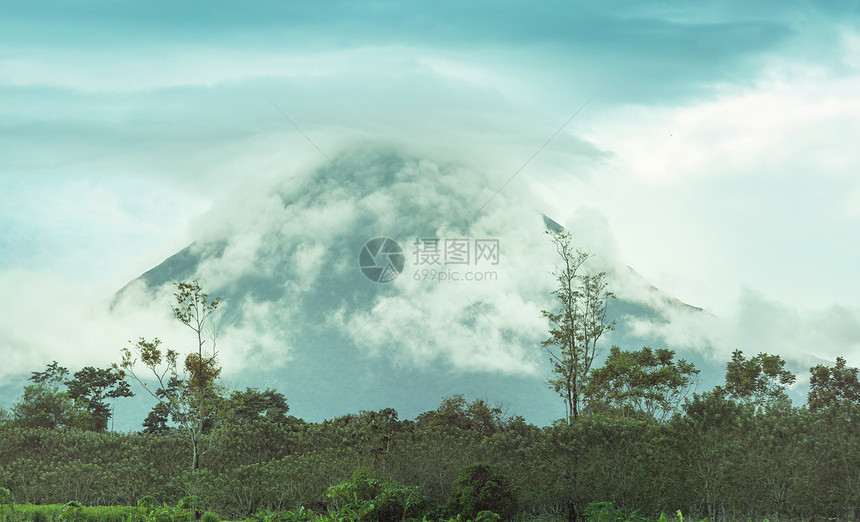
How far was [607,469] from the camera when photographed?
13797 millimetres

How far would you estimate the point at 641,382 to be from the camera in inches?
1155

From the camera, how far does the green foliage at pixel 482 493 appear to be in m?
11.5

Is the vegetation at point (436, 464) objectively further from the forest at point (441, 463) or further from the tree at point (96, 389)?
the tree at point (96, 389)

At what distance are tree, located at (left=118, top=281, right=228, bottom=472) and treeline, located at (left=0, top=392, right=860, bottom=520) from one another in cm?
85

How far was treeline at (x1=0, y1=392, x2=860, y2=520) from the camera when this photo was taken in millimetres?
12203

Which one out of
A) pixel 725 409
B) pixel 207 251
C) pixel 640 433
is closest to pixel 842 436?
pixel 725 409

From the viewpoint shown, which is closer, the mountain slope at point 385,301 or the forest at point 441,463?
the forest at point 441,463

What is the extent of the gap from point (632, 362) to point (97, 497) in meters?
22.3

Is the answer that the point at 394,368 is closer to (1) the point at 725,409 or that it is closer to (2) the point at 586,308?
(2) the point at 586,308

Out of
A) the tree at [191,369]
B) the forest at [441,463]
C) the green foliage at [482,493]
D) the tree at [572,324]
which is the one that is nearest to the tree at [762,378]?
the tree at [572,324]

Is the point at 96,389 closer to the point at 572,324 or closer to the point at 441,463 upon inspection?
the point at 572,324

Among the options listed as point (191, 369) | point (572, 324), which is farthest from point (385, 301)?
point (191, 369)

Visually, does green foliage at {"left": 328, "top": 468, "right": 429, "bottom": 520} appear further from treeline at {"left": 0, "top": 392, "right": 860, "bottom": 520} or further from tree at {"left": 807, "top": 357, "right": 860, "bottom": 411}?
tree at {"left": 807, "top": 357, "right": 860, "bottom": 411}

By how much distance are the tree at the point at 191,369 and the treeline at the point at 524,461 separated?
854 millimetres
